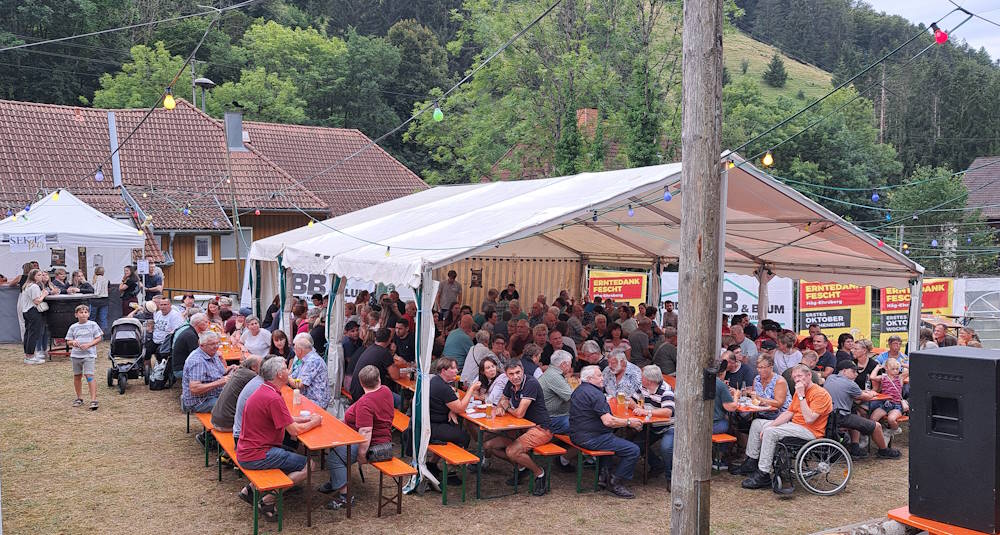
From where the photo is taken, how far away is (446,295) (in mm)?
14867

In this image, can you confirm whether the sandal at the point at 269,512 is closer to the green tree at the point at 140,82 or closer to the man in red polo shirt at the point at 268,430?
the man in red polo shirt at the point at 268,430

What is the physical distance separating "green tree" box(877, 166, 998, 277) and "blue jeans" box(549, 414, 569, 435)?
17.2 meters

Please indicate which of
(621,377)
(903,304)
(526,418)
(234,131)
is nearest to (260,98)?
(234,131)

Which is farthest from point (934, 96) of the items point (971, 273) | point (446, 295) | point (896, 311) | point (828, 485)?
point (828, 485)

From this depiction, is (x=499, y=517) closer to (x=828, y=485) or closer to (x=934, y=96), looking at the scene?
(x=828, y=485)

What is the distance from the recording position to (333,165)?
28.0 metres

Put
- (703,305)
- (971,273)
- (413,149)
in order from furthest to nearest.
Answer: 1. (413,149)
2. (971,273)
3. (703,305)

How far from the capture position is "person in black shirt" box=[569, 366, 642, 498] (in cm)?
669

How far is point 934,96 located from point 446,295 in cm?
3988

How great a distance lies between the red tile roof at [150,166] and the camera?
20328 mm

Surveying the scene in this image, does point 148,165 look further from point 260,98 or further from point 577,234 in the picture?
point 577,234

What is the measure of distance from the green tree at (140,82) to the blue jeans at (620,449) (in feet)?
89.5

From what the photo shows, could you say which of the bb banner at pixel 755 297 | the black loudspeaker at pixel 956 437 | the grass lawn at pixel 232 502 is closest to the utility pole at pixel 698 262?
the black loudspeaker at pixel 956 437

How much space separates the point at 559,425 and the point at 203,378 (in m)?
3.49
